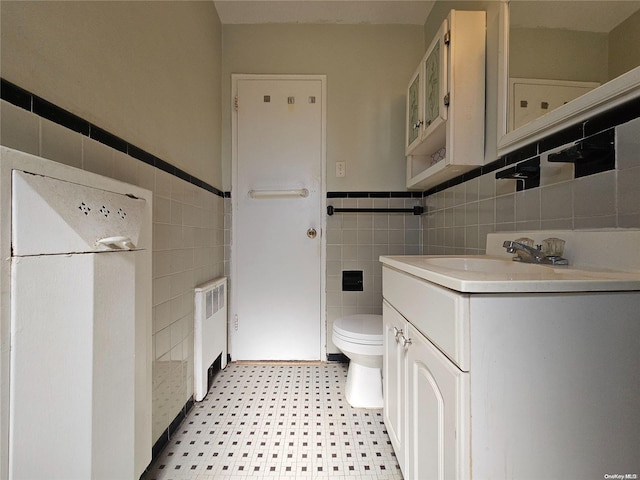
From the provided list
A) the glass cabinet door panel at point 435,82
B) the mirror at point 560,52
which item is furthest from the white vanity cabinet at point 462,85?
the mirror at point 560,52

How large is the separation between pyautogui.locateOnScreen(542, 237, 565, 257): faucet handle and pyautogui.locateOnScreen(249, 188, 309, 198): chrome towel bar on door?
4.58 feet

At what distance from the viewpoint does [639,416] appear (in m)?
0.52

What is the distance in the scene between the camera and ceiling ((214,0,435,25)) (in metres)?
1.75

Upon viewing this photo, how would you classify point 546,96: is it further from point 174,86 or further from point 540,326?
point 174,86

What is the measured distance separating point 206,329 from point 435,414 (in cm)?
125

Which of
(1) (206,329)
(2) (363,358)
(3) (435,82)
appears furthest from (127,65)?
(2) (363,358)

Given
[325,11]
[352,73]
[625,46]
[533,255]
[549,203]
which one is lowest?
[533,255]

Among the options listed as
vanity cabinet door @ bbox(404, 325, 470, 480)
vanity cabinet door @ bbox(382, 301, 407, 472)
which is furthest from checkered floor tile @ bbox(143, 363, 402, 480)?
vanity cabinet door @ bbox(404, 325, 470, 480)

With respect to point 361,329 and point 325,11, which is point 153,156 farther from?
point 325,11

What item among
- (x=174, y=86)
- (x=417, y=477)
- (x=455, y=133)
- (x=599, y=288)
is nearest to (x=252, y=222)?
(x=174, y=86)

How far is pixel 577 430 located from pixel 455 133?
1.14 m

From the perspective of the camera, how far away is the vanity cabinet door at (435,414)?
0.52 metres

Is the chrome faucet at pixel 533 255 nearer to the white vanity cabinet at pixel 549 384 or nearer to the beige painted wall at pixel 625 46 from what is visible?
the white vanity cabinet at pixel 549 384

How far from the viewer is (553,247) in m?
0.83
